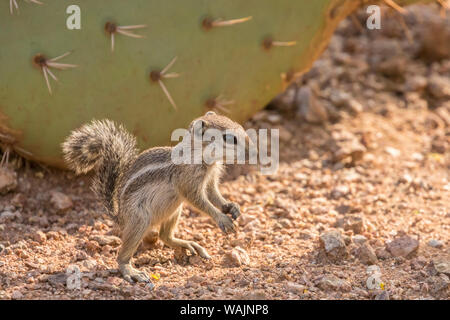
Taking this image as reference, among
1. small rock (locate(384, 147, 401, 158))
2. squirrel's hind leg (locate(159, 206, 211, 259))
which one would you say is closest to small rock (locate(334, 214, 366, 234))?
squirrel's hind leg (locate(159, 206, 211, 259))

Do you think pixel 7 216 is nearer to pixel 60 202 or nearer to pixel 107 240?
pixel 60 202

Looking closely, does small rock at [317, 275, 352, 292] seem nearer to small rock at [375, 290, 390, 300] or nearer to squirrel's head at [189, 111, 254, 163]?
small rock at [375, 290, 390, 300]

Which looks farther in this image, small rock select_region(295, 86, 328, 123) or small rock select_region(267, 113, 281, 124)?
small rock select_region(295, 86, 328, 123)

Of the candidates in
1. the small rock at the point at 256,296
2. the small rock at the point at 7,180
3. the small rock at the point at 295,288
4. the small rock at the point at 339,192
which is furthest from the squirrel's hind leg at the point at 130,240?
the small rock at the point at 339,192

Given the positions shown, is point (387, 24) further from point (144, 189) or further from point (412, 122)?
point (144, 189)

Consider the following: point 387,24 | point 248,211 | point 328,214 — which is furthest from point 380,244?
point 387,24

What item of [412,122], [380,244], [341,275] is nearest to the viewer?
[341,275]
